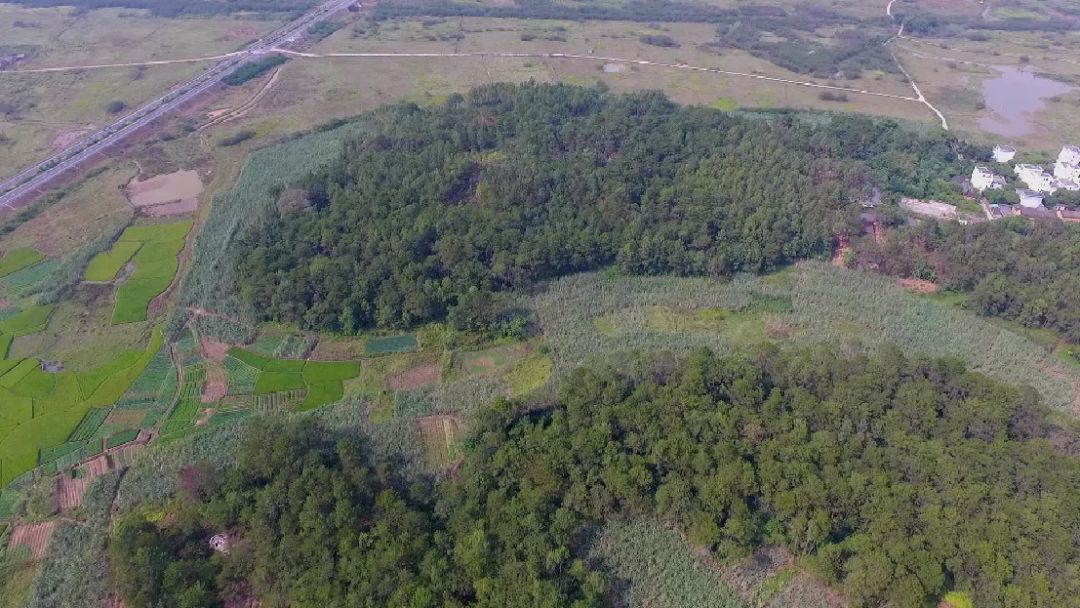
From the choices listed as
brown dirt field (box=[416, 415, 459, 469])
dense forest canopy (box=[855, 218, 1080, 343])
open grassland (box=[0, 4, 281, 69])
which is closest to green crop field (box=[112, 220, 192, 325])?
brown dirt field (box=[416, 415, 459, 469])

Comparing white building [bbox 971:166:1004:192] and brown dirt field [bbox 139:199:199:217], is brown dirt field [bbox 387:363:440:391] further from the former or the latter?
white building [bbox 971:166:1004:192]

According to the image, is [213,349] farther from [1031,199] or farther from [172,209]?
[1031,199]

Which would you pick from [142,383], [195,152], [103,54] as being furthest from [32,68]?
[142,383]

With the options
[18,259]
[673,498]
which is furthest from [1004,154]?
[18,259]

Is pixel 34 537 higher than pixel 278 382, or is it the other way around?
pixel 278 382

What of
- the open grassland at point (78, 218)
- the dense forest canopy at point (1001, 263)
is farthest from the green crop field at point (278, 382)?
the dense forest canopy at point (1001, 263)

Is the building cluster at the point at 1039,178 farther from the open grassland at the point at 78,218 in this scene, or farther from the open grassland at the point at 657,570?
the open grassland at the point at 78,218
